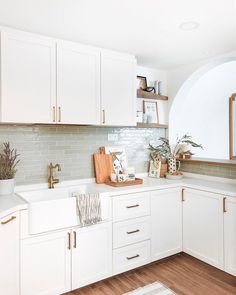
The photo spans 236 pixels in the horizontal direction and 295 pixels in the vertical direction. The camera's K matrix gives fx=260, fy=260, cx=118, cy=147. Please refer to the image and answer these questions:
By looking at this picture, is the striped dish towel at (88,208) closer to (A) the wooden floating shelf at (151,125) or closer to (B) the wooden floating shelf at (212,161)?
(A) the wooden floating shelf at (151,125)

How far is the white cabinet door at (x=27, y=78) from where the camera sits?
86.9 inches

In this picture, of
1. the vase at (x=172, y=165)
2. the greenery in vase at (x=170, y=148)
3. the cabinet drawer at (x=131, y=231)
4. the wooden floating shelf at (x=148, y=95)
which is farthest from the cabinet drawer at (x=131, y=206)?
the wooden floating shelf at (x=148, y=95)

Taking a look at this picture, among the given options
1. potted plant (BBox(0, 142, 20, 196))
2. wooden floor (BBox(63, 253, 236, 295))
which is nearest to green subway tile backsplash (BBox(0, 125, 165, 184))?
potted plant (BBox(0, 142, 20, 196))

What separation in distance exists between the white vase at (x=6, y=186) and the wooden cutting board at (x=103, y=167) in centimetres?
95

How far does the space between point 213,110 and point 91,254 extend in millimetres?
3238

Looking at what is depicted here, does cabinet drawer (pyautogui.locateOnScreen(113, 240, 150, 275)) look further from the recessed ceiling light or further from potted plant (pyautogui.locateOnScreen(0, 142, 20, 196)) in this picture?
the recessed ceiling light

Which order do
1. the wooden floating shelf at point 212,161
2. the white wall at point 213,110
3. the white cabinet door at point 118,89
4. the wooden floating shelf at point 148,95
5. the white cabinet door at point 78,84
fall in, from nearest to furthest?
the white cabinet door at point 78,84 → the white cabinet door at point 118,89 → the wooden floating shelf at point 212,161 → the wooden floating shelf at point 148,95 → the white wall at point 213,110

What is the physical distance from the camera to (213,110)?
4465 mm

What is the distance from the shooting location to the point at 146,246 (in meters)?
2.77

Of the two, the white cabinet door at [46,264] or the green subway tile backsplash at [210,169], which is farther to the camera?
the green subway tile backsplash at [210,169]

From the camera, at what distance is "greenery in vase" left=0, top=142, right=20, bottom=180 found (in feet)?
7.82

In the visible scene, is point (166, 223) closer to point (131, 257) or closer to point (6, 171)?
point (131, 257)

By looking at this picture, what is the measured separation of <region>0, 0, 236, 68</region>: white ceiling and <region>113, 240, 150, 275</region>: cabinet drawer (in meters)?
2.06

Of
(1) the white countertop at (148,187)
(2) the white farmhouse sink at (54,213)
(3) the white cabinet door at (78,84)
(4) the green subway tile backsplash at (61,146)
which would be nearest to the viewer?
(2) the white farmhouse sink at (54,213)
